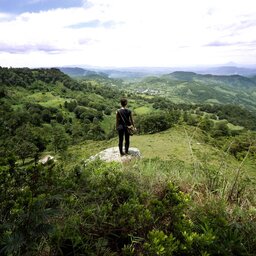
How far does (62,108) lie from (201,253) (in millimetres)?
112376

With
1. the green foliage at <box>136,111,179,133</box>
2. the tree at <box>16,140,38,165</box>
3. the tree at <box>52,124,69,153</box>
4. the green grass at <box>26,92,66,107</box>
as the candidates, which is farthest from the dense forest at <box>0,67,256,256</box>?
the green grass at <box>26,92,66,107</box>

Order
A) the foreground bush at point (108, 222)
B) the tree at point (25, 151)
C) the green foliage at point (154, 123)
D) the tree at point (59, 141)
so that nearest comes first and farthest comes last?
the foreground bush at point (108, 222), the tree at point (25, 151), the tree at point (59, 141), the green foliage at point (154, 123)

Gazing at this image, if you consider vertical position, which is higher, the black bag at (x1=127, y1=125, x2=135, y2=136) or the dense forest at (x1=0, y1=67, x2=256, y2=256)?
the dense forest at (x1=0, y1=67, x2=256, y2=256)

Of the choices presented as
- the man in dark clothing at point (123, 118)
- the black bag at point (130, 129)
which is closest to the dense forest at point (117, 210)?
the man in dark clothing at point (123, 118)

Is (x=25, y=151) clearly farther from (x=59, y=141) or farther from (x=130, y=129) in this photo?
(x=59, y=141)

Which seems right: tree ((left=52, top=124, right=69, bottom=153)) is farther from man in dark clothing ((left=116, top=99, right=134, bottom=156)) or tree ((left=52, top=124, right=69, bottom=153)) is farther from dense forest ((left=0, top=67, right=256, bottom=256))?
man in dark clothing ((left=116, top=99, right=134, bottom=156))

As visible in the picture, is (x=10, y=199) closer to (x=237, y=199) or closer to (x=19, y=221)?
(x=19, y=221)

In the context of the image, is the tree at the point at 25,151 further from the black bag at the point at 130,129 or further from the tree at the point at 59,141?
the black bag at the point at 130,129

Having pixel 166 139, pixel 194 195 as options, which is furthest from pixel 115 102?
pixel 194 195

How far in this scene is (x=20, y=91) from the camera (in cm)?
12388

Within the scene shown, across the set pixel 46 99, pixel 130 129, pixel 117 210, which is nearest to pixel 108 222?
pixel 117 210

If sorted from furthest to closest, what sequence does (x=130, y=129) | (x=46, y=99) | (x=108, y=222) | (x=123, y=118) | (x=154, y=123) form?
(x=46, y=99), (x=154, y=123), (x=130, y=129), (x=123, y=118), (x=108, y=222)

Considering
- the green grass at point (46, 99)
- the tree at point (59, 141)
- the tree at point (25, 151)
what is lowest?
the green grass at point (46, 99)

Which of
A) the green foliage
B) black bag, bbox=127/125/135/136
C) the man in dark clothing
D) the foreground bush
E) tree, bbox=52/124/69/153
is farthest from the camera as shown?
the green foliage
